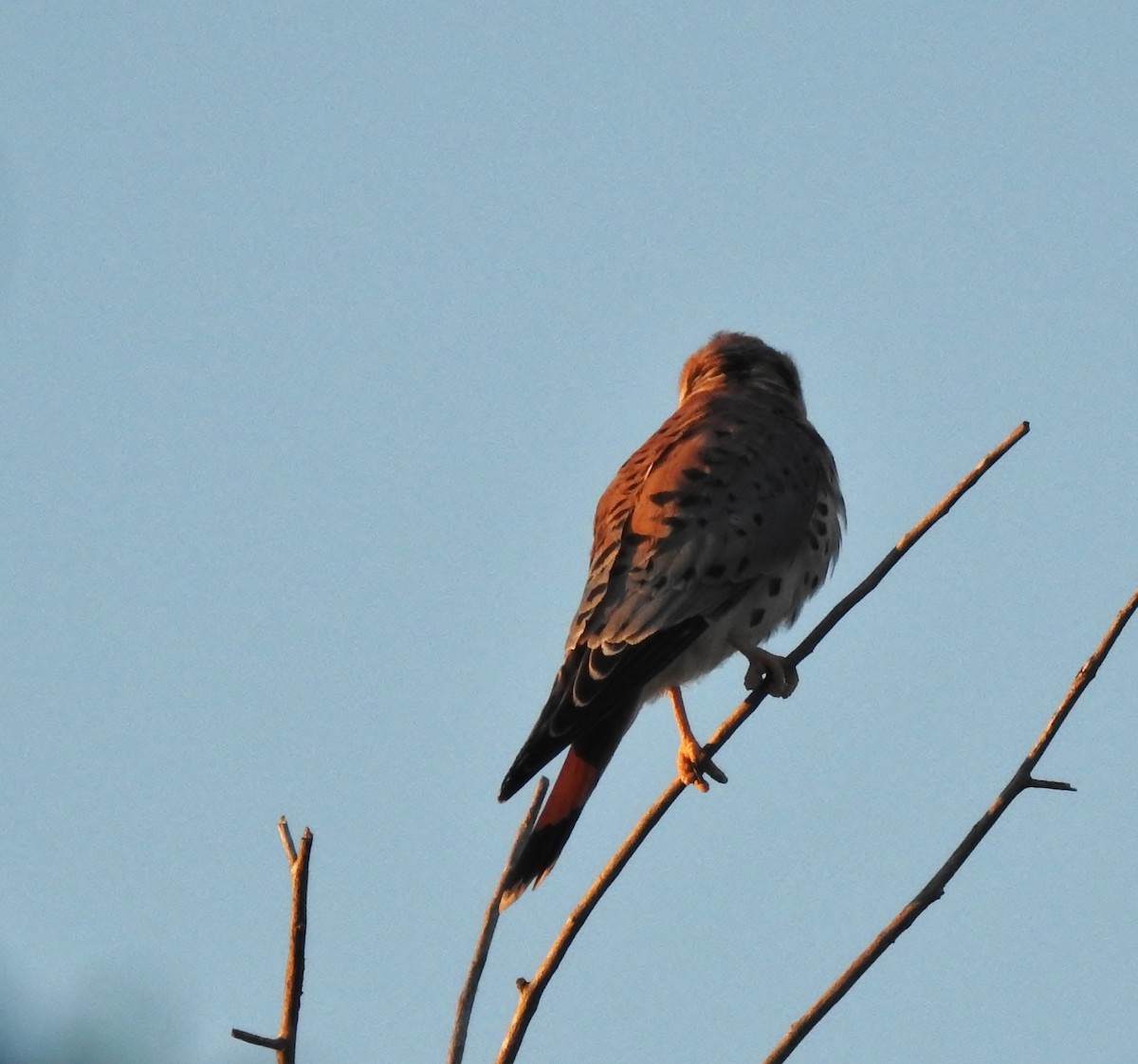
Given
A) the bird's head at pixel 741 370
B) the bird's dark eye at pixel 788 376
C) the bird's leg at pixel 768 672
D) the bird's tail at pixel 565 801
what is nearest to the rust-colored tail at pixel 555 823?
the bird's tail at pixel 565 801

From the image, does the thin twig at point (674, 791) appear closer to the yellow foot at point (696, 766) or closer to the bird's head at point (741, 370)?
the yellow foot at point (696, 766)

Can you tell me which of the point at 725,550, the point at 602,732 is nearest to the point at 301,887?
the point at 602,732

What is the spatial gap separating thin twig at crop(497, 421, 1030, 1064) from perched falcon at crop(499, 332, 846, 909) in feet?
Answer: 1.76

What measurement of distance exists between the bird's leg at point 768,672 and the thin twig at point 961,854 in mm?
1176

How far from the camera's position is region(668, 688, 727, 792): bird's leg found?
397 cm

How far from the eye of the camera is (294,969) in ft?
8.12

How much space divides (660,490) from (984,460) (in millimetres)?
1853

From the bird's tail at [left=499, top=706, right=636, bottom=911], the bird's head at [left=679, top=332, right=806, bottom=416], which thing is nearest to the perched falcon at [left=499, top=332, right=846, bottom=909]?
the bird's tail at [left=499, top=706, right=636, bottom=911]

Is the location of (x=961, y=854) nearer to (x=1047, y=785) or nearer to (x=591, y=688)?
(x=1047, y=785)

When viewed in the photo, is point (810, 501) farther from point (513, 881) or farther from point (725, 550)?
point (513, 881)

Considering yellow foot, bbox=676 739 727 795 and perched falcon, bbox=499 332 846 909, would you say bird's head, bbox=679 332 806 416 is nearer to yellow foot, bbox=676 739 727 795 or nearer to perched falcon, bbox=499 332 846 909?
perched falcon, bbox=499 332 846 909

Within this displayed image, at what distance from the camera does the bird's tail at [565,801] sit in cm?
396

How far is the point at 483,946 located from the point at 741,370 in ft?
12.1

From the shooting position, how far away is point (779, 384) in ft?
20.6
